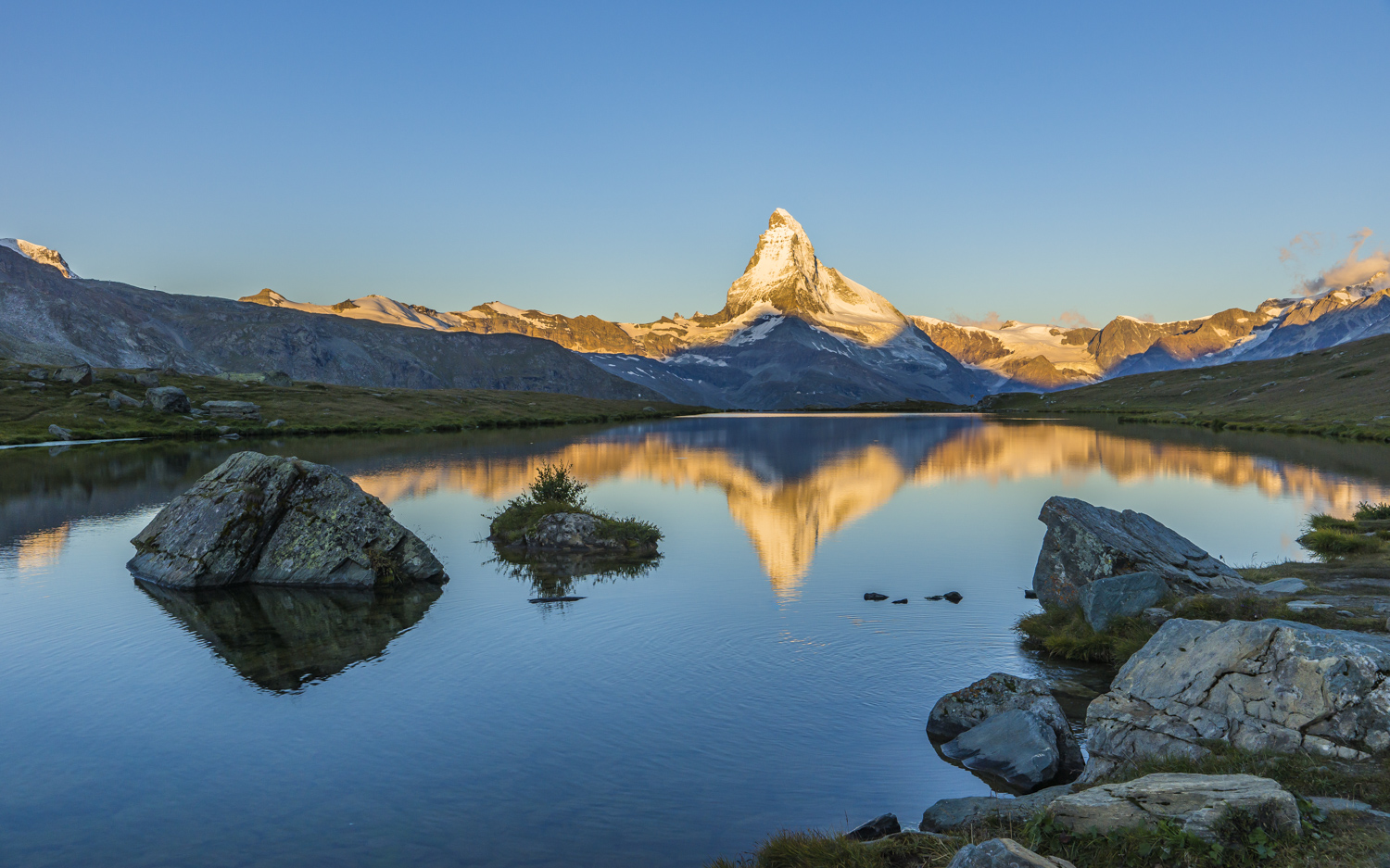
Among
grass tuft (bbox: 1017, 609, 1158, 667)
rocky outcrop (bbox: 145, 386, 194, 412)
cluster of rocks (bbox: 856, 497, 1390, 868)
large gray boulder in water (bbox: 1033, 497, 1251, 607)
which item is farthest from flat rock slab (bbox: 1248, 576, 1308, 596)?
rocky outcrop (bbox: 145, 386, 194, 412)

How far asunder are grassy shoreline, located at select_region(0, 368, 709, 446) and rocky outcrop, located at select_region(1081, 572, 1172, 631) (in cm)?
12038

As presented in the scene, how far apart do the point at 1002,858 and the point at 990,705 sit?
953cm

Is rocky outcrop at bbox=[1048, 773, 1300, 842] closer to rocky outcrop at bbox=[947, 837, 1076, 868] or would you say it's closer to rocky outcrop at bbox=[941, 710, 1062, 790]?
rocky outcrop at bbox=[947, 837, 1076, 868]

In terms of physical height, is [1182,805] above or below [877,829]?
above

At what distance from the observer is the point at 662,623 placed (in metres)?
26.1

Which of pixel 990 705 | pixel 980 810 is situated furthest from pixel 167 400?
pixel 980 810

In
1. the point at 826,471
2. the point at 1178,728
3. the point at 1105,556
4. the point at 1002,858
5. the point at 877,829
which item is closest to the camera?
the point at 1002,858

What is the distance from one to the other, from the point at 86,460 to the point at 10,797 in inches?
3145

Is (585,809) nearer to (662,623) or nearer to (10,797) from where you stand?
(10,797)

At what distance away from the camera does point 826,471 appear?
269 feet

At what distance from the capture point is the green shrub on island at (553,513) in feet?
129

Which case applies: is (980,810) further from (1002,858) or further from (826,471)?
(826,471)

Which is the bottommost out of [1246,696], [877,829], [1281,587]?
[877,829]

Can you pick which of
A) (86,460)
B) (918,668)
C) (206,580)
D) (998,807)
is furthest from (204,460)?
(998,807)
